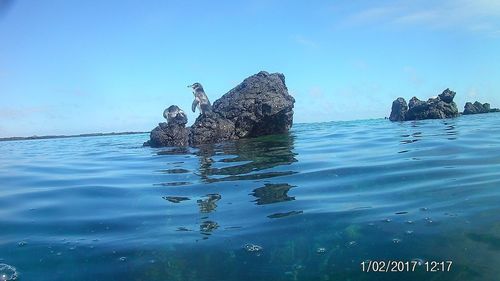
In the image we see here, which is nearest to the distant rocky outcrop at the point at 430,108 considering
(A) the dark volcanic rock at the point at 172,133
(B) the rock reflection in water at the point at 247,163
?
(A) the dark volcanic rock at the point at 172,133

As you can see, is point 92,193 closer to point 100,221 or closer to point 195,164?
point 100,221

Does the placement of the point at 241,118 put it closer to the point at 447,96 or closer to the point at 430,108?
the point at 430,108

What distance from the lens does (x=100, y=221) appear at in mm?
7398

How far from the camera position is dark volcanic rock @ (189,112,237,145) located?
20.8 m

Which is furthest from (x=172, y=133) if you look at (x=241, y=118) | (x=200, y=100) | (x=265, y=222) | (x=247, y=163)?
(x=265, y=222)

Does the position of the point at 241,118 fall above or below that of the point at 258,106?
below

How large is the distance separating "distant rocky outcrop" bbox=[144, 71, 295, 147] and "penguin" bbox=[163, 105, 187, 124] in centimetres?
5

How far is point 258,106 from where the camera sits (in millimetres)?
22266

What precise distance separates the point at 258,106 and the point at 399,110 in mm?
32204

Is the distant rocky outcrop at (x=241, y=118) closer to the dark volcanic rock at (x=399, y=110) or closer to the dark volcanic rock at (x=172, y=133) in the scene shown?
the dark volcanic rock at (x=172, y=133)

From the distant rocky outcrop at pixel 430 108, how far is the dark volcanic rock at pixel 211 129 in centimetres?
2887

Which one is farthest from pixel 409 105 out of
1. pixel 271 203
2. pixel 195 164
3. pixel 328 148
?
pixel 271 203

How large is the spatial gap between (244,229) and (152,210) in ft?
7.43

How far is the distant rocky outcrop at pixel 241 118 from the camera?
68.8ft
